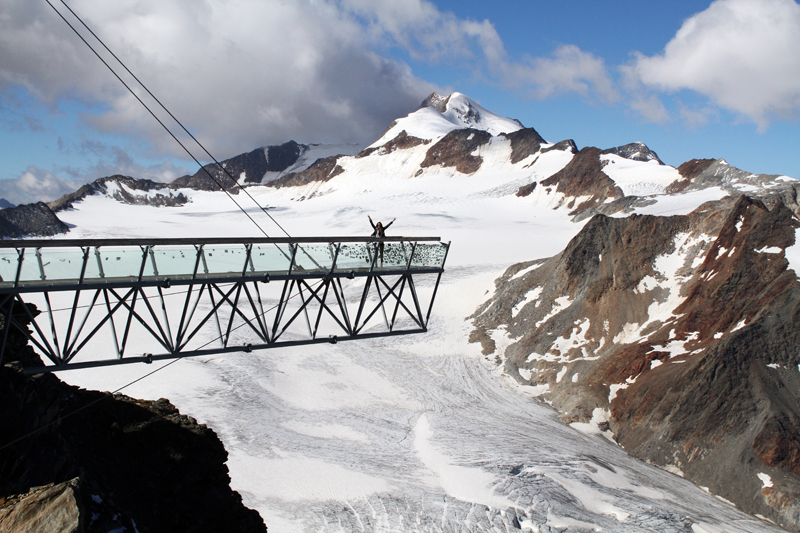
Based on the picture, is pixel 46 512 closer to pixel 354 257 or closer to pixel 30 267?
pixel 30 267

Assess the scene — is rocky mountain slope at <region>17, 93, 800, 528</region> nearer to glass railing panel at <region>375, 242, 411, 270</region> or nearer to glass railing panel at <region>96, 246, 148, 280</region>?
glass railing panel at <region>375, 242, 411, 270</region>

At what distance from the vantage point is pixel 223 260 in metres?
12.8

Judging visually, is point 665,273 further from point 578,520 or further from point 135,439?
point 135,439

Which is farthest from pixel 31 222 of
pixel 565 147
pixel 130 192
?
pixel 565 147

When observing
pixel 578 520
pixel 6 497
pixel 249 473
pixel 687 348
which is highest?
pixel 687 348

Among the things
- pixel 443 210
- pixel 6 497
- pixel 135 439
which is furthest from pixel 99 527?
pixel 443 210

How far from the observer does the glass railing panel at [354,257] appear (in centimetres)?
1426

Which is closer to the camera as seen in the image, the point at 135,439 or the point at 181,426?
the point at 135,439

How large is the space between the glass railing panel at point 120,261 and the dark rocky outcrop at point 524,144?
456 ft

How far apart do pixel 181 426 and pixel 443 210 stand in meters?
108

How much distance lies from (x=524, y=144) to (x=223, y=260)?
468ft

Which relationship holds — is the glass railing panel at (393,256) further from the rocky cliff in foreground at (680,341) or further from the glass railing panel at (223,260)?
the rocky cliff in foreground at (680,341)

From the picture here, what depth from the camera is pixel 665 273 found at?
44406 millimetres

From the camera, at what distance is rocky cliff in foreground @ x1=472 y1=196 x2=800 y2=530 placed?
27172 mm
